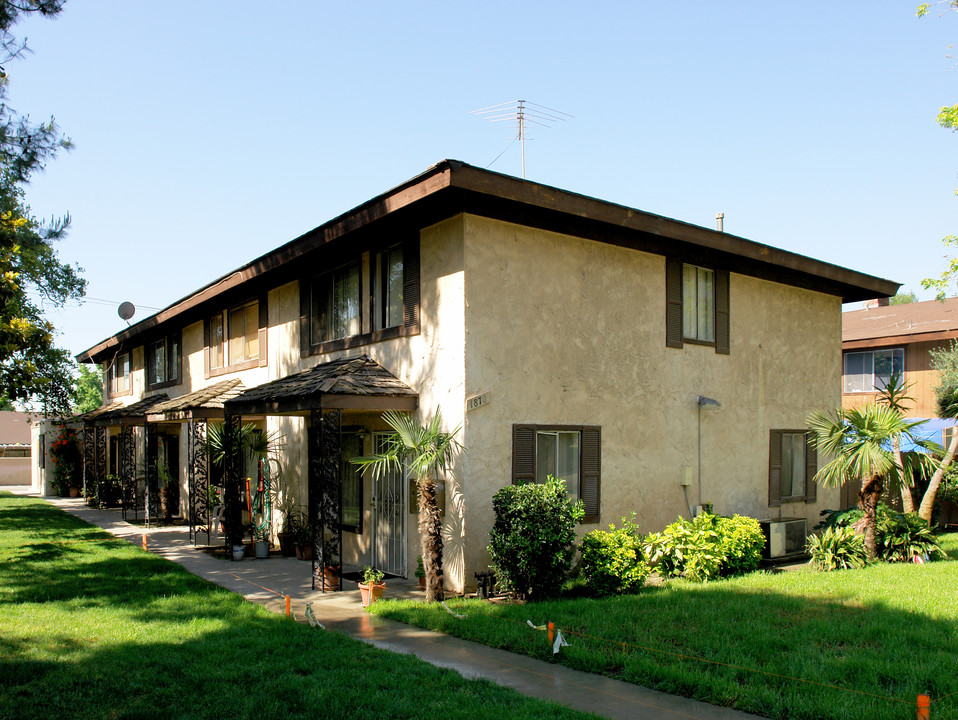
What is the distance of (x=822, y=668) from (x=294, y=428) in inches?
429

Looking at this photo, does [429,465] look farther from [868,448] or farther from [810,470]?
[810,470]

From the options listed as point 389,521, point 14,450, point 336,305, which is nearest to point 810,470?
point 389,521

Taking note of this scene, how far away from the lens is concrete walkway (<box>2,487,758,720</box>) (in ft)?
19.9

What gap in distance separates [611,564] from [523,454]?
196 centimetres

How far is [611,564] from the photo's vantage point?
9.80m

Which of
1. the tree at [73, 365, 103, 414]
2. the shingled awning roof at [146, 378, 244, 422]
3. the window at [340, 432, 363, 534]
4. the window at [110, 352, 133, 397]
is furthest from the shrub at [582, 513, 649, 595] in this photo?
the tree at [73, 365, 103, 414]

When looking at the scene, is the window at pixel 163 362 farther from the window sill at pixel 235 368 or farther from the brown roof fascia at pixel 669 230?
the brown roof fascia at pixel 669 230

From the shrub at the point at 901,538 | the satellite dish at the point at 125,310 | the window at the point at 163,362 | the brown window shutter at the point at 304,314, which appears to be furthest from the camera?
the satellite dish at the point at 125,310

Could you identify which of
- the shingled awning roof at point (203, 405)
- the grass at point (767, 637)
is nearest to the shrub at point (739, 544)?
the grass at point (767, 637)

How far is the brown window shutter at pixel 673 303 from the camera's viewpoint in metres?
13.1

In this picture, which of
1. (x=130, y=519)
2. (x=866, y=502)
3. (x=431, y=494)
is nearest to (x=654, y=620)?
(x=431, y=494)

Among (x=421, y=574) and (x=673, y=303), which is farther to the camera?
(x=673, y=303)

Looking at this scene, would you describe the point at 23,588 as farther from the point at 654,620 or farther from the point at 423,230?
the point at 654,620

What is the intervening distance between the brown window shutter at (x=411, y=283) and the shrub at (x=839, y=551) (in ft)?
24.3
